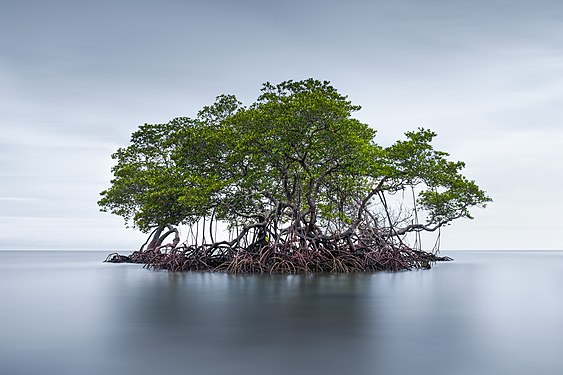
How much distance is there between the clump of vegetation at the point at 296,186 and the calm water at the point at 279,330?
4.40m

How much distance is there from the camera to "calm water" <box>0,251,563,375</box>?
5859 mm

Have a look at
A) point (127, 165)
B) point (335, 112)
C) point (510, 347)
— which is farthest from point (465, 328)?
point (127, 165)

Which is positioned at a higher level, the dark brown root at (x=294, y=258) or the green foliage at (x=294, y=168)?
the green foliage at (x=294, y=168)

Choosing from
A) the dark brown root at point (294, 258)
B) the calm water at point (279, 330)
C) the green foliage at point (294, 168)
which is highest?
the green foliage at point (294, 168)

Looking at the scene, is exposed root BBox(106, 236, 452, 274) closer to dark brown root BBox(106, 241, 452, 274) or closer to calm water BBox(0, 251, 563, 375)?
dark brown root BBox(106, 241, 452, 274)

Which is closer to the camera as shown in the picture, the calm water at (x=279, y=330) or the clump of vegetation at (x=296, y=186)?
the calm water at (x=279, y=330)

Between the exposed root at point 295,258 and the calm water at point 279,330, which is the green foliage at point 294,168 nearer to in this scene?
the exposed root at point 295,258

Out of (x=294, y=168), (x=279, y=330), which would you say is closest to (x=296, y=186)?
(x=294, y=168)

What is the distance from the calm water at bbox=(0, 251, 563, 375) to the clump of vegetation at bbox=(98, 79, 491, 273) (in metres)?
4.40

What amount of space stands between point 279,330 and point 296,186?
1245 cm

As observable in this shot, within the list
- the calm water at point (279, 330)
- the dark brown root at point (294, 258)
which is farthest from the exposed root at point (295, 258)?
the calm water at point (279, 330)

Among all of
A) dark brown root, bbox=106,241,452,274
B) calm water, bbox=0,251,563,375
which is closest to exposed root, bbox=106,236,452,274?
dark brown root, bbox=106,241,452,274

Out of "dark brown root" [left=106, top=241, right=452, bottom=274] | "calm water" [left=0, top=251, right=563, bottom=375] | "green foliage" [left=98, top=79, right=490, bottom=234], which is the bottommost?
"calm water" [left=0, top=251, right=563, bottom=375]

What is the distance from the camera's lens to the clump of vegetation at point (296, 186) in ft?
55.7
